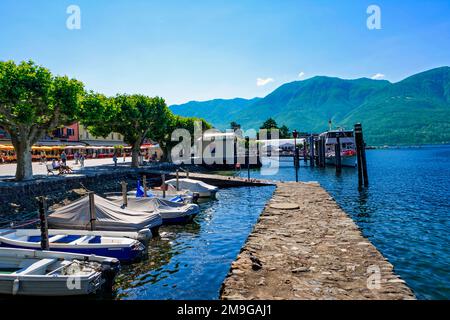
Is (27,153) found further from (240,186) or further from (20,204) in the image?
(240,186)

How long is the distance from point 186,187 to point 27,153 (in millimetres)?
15090

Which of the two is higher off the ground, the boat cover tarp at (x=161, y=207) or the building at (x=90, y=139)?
the building at (x=90, y=139)

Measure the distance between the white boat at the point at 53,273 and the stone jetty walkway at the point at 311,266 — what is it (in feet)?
14.8

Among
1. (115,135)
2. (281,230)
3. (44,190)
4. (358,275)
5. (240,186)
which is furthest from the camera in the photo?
(115,135)

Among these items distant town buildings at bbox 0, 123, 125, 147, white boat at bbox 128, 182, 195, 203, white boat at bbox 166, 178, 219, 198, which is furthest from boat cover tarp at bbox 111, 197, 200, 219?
distant town buildings at bbox 0, 123, 125, 147

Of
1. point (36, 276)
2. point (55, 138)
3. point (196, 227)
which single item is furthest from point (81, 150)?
point (36, 276)

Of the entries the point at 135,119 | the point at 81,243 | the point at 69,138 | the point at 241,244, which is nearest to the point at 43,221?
the point at 81,243

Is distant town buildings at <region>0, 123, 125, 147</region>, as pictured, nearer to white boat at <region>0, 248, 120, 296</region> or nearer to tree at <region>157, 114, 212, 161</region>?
tree at <region>157, 114, 212, 161</region>

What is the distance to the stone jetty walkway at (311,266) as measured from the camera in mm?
7512

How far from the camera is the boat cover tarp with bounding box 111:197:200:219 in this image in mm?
20109

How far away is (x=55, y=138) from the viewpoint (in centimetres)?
7206

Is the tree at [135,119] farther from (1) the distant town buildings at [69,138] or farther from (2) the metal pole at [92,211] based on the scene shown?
(2) the metal pole at [92,211]

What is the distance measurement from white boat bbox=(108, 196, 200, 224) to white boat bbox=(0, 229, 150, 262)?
19.2 ft

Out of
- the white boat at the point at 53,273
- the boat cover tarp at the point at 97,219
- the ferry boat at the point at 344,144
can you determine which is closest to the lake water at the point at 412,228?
the white boat at the point at 53,273
